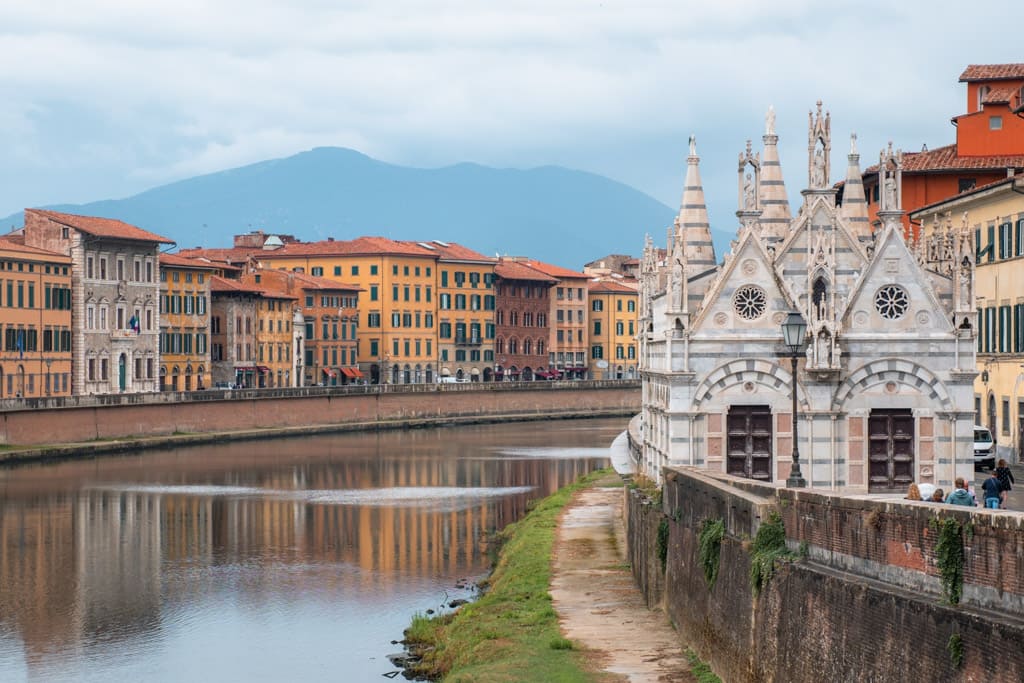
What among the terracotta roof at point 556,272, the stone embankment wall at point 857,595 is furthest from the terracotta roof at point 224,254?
the stone embankment wall at point 857,595

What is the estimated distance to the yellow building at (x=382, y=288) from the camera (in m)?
147

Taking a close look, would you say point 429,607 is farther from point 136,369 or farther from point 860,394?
point 136,369

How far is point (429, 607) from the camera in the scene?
40.4m

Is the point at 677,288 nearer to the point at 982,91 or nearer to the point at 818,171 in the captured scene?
the point at 818,171

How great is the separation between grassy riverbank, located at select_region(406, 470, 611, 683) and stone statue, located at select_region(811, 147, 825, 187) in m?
9.26

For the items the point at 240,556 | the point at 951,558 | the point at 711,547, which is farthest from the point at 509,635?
the point at 240,556

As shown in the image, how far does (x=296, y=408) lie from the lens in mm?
107562

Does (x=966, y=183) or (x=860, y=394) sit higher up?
(x=966, y=183)

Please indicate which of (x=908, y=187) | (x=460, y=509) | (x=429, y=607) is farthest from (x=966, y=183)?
(x=429, y=607)

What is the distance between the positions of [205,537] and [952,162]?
31.8 m

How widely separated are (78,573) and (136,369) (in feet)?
212

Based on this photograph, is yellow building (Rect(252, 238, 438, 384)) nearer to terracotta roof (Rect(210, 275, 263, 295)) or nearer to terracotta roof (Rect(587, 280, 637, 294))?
terracotta roof (Rect(210, 275, 263, 295))

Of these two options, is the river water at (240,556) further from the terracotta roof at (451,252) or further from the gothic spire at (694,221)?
the terracotta roof at (451,252)

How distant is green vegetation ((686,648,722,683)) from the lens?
2389 centimetres
